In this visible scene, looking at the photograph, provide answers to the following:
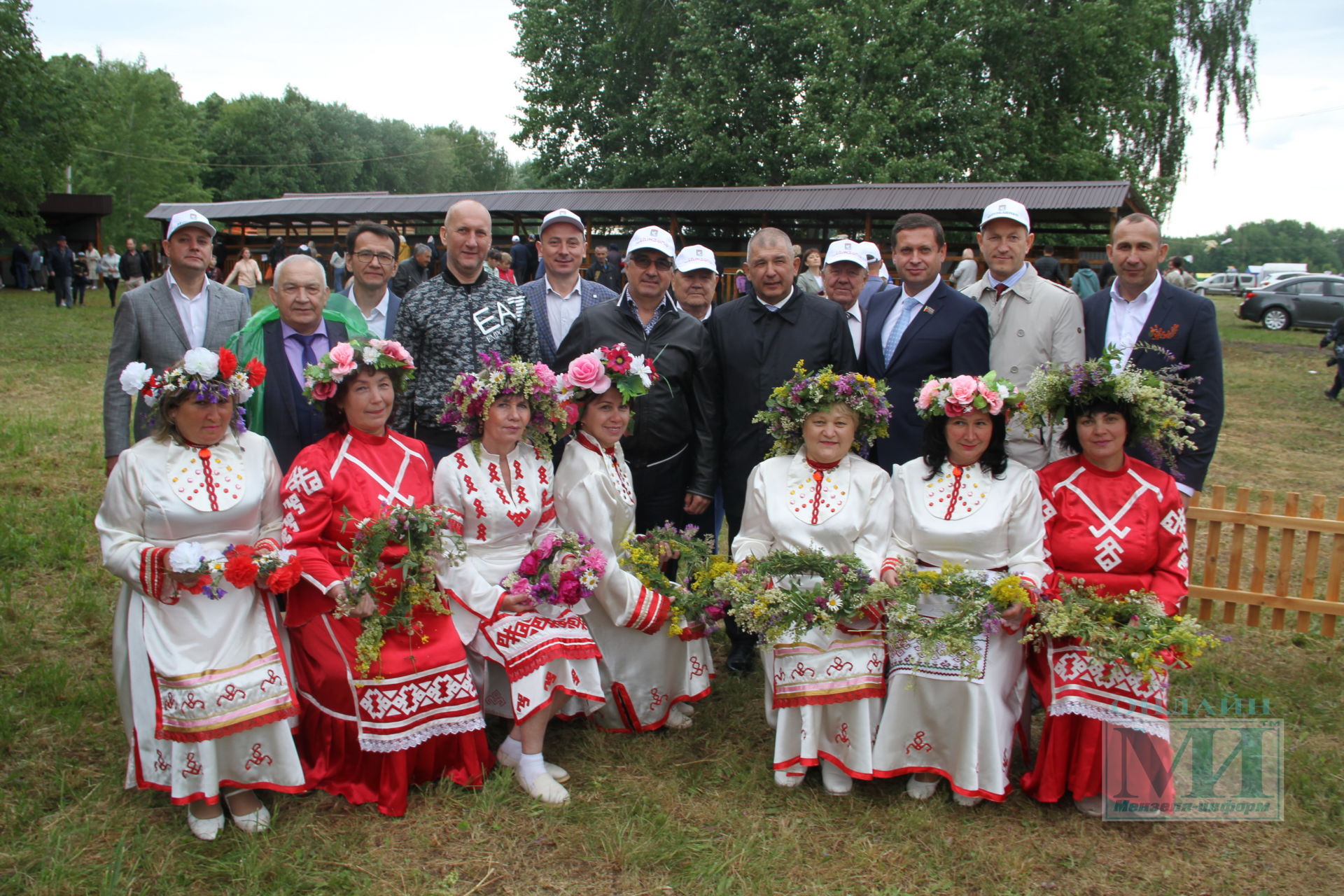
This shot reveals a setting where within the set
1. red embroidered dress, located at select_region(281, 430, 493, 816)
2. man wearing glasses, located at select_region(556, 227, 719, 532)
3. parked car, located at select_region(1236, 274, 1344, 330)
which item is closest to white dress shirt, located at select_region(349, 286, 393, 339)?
man wearing glasses, located at select_region(556, 227, 719, 532)

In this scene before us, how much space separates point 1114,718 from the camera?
3.71 metres

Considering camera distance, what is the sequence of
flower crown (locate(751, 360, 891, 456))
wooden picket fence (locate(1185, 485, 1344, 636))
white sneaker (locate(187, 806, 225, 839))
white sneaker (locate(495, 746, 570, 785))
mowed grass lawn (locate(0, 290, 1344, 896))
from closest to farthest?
mowed grass lawn (locate(0, 290, 1344, 896)) → white sneaker (locate(187, 806, 225, 839)) → white sneaker (locate(495, 746, 570, 785)) → flower crown (locate(751, 360, 891, 456)) → wooden picket fence (locate(1185, 485, 1344, 636))

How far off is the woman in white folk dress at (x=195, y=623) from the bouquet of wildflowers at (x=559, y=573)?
3.39ft

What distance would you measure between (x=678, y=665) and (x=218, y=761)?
80.8 inches

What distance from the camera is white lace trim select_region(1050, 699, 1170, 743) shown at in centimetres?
371

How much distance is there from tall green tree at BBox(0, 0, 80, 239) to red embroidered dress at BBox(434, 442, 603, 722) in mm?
29112

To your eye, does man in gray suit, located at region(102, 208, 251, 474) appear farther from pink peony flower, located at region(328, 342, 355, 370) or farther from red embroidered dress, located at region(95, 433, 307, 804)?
pink peony flower, located at region(328, 342, 355, 370)

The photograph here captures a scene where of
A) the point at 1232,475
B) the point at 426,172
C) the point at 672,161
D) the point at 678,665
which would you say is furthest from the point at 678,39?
the point at 426,172

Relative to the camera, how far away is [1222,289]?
145ft

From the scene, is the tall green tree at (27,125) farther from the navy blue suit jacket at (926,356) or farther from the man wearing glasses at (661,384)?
the navy blue suit jacket at (926,356)

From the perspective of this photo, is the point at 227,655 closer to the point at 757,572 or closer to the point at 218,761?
the point at 218,761

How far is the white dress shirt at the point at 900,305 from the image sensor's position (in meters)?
4.77

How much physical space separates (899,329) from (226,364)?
3244 millimetres

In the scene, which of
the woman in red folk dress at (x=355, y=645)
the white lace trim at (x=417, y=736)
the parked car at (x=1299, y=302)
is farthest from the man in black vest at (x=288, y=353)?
the parked car at (x=1299, y=302)
